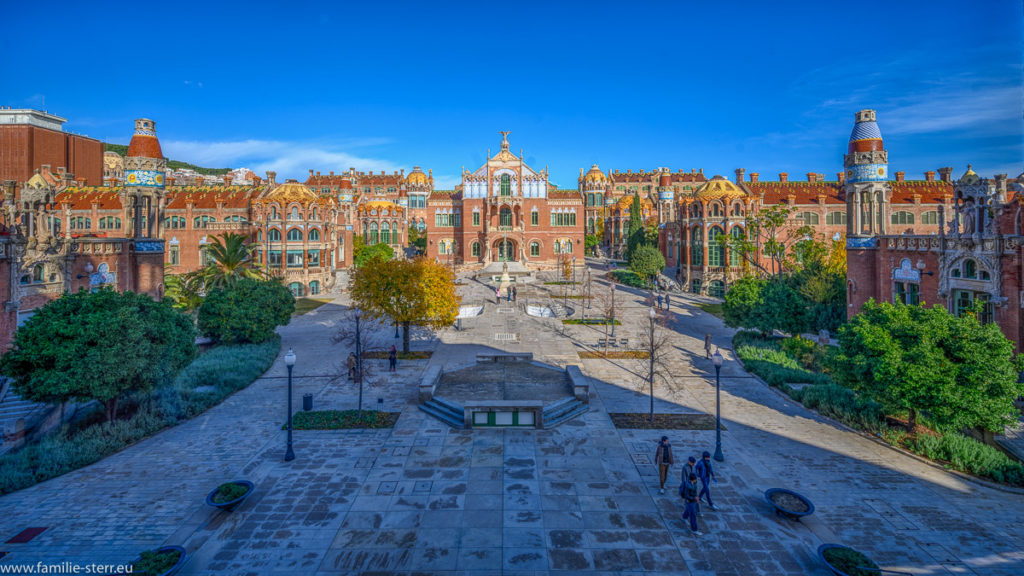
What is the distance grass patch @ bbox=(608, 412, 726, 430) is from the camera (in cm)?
1548

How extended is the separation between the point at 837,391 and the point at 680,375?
577 centimetres

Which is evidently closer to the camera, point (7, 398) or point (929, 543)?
point (929, 543)

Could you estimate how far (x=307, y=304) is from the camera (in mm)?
44812

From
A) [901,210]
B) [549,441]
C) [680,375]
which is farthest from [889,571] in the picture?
[901,210]

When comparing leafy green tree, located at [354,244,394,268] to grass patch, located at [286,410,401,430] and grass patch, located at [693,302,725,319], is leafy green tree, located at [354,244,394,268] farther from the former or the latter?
grass patch, located at [286,410,401,430]

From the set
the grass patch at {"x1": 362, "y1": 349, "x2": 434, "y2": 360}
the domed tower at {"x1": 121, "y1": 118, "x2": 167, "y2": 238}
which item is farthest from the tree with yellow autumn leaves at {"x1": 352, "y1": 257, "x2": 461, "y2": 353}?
the domed tower at {"x1": 121, "y1": 118, "x2": 167, "y2": 238}

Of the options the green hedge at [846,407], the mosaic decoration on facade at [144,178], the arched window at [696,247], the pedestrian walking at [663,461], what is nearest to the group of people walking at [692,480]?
the pedestrian walking at [663,461]

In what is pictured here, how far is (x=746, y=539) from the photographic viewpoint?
9625 millimetres

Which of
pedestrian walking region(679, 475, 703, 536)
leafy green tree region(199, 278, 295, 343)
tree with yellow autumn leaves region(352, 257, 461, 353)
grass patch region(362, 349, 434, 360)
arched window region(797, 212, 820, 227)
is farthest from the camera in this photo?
arched window region(797, 212, 820, 227)

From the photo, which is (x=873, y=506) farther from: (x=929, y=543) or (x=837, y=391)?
(x=837, y=391)

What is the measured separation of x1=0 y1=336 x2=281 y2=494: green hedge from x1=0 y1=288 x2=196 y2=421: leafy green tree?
1172 mm

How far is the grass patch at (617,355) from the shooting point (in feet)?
79.9

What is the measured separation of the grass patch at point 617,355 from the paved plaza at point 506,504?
6934 millimetres

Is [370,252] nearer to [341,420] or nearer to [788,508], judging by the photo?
[341,420]
